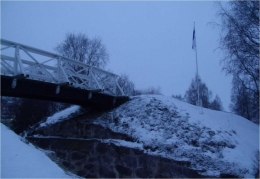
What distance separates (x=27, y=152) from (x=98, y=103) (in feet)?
18.3

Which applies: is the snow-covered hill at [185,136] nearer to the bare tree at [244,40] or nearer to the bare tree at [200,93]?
the bare tree at [244,40]

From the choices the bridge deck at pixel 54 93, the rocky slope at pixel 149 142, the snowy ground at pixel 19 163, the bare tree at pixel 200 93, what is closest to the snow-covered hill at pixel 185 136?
the rocky slope at pixel 149 142

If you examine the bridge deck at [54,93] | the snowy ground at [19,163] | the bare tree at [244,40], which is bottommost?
the snowy ground at [19,163]

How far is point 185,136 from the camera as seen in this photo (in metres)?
9.05

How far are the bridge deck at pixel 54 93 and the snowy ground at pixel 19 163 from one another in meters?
1.76

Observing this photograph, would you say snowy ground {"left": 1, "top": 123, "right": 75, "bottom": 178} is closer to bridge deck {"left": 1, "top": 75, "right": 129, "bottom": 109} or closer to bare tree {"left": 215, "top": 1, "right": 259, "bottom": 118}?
bridge deck {"left": 1, "top": 75, "right": 129, "bottom": 109}

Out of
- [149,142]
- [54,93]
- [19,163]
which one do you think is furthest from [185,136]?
[19,163]

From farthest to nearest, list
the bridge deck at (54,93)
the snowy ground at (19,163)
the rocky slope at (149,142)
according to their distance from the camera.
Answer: the bridge deck at (54,93)
the rocky slope at (149,142)
the snowy ground at (19,163)

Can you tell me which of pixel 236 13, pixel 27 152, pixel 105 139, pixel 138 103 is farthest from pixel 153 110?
pixel 236 13

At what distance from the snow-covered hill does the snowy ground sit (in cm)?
396

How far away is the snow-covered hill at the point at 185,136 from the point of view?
744cm

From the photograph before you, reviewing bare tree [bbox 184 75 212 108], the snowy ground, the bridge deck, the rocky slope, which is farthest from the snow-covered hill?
bare tree [bbox 184 75 212 108]

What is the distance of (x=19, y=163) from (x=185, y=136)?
621 centimetres

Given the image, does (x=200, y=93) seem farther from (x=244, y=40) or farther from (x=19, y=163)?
(x=19, y=163)
